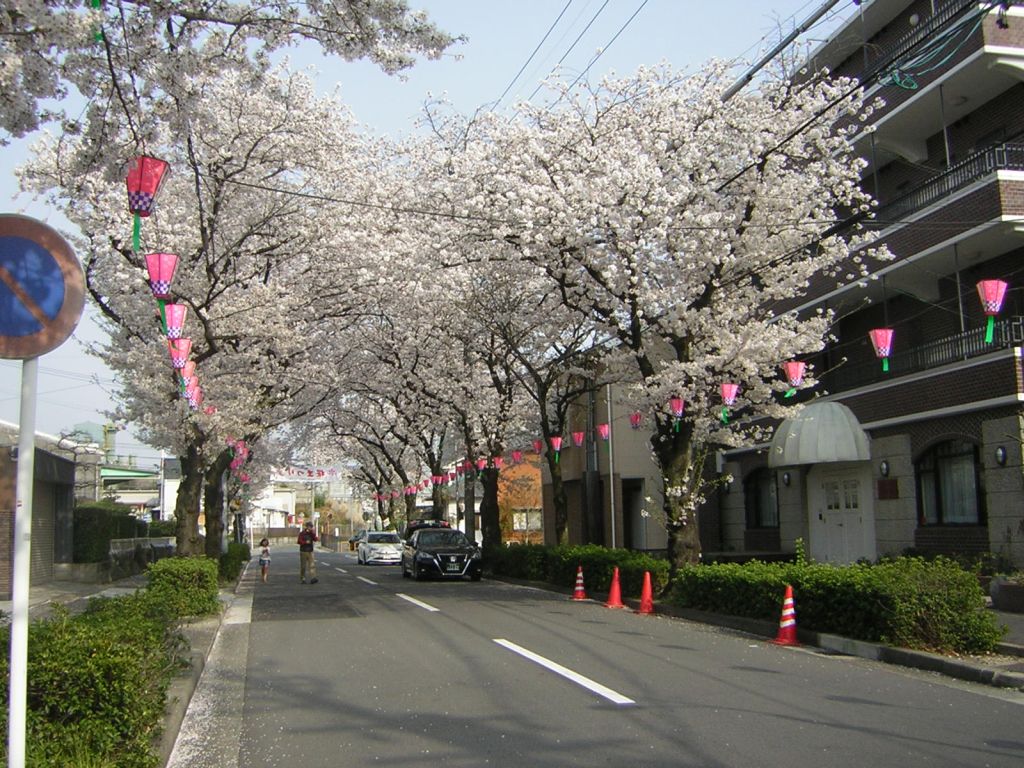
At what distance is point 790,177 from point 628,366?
5.82 meters

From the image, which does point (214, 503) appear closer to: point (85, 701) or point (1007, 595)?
point (1007, 595)

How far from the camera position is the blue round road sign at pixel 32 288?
476cm

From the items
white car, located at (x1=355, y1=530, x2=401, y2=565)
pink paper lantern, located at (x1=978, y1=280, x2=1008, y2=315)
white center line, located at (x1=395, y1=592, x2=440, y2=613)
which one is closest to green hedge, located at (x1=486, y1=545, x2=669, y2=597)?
white center line, located at (x1=395, y1=592, x2=440, y2=613)

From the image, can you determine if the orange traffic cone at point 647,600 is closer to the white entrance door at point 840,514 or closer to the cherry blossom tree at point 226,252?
the white entrance door at point 840,514

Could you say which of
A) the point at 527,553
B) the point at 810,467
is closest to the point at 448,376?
the point at 527,553

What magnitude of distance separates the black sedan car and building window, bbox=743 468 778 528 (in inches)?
348

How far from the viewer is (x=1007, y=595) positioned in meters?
14.9

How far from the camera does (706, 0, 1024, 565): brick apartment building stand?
1825cm

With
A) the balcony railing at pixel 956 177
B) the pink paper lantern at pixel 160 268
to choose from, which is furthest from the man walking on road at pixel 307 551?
the balcony railing at pixel 956 177

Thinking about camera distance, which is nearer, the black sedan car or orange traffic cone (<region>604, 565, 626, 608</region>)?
orange traffic cone (<region>604, 565, 626, 608</region>)

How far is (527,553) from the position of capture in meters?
26.8

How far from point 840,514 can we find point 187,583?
16.7 metres

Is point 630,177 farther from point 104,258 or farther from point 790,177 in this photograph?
point 104,258

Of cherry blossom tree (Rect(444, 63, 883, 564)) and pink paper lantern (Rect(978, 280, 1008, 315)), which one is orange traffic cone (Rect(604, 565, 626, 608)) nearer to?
cherry blossom tree (Rect(444, 63, 883, 564))
